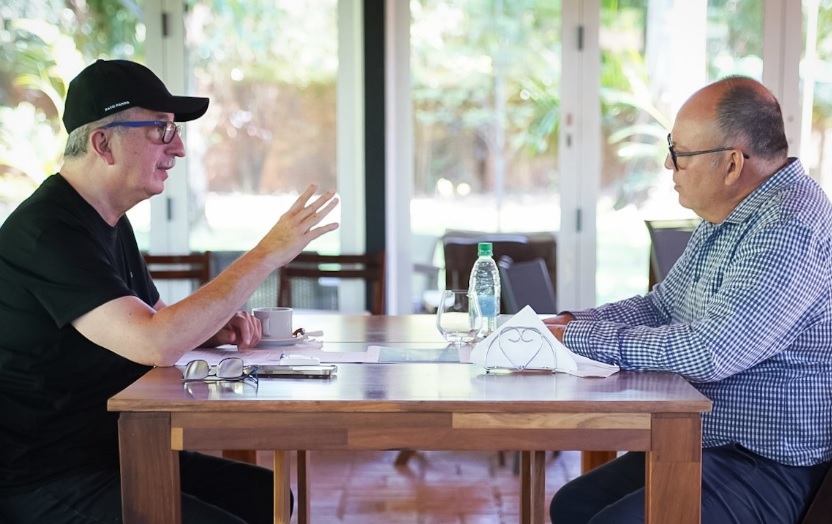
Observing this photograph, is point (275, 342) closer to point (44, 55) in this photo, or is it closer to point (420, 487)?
point (420, 487)

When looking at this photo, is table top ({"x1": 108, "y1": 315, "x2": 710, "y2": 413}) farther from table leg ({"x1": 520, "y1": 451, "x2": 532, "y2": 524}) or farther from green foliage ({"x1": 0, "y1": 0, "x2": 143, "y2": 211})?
green foliage ({"x1": 0, "y1": 0, "x2": 143, "y2": 211})

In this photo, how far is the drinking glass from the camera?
7.26ft

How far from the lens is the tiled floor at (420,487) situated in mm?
3170

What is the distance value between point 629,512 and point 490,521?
1291 millimetres

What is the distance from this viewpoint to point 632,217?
4.83m

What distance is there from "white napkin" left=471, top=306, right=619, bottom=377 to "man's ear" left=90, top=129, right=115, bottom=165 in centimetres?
85

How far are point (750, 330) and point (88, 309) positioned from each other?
1231 millimetres

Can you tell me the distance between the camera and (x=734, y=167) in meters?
2.06

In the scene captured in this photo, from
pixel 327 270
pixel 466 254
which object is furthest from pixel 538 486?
pixel 327 270

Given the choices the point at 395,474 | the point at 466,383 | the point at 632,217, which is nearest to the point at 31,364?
the point at 466,383

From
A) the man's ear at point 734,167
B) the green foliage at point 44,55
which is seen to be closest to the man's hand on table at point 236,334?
the man's ear at point 734,167

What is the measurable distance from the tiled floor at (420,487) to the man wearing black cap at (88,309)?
1.27 m

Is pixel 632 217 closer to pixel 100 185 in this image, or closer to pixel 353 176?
pixel 353 176

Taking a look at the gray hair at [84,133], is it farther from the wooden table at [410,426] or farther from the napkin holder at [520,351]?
the napkin holder at [520,351]
